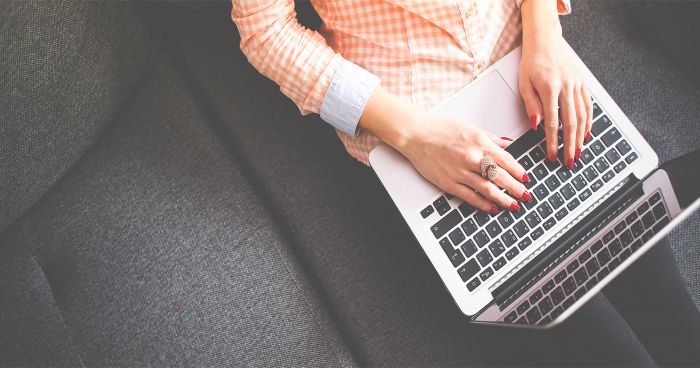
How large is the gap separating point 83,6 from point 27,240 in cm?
52

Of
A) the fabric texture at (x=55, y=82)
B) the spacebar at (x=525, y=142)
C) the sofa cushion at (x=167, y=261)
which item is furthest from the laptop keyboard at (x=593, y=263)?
the fabric texture at (x=55, y=82)

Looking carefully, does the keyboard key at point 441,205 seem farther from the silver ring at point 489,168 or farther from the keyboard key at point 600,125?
the keyboard key at point 600,125

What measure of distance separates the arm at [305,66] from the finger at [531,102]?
0.92 ft

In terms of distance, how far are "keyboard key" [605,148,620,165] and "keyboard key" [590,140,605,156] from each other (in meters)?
0.01

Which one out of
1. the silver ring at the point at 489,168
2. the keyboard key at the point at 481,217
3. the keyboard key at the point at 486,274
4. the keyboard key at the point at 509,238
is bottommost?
the keyboard key at the point at 486,274

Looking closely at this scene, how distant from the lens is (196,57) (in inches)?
43.7

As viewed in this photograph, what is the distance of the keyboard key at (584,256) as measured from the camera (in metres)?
0.83

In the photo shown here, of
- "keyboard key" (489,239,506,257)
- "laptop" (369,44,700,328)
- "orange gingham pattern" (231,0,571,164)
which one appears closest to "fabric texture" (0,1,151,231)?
"orange gingham pattern" (231,0,571,164)

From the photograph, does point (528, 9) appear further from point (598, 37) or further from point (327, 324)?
point (327, 324)

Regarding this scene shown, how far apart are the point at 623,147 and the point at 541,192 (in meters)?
0.18

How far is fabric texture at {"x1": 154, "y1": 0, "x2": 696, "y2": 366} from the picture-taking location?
955 mm

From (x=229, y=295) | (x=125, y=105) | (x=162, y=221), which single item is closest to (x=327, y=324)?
(x=229, y=295)

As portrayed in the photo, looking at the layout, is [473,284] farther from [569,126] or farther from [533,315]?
[569,126]

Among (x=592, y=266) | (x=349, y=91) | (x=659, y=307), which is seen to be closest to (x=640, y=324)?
(x=659, y=307)
